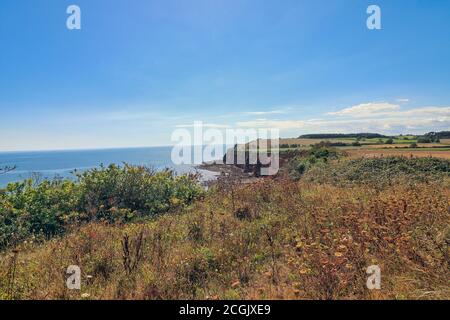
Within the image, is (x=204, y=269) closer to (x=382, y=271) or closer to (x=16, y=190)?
(x=382, y=271)

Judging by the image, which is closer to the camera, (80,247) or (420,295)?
(420,295)

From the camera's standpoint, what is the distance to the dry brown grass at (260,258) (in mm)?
3250

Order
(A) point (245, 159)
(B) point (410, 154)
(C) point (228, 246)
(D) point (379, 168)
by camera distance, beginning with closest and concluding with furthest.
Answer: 1. (C) point (228, 246)
2. (D) point (379, 168)
3. (B) point (410, 154)
4. (A) point (245, 159)

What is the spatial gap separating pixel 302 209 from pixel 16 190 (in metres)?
8.07

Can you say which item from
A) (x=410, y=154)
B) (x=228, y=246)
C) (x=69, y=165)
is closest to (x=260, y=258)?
(x=228, y=246)

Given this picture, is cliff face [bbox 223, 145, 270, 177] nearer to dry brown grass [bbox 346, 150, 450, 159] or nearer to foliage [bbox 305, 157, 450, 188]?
foliage [bbox 305, 157, 450, 188]

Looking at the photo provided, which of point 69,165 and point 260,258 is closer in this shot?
point 260,258

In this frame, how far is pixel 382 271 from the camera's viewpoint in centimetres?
352

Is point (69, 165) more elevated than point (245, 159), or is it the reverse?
point (245, 159)

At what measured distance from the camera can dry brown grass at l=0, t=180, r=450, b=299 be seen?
3.25 metres

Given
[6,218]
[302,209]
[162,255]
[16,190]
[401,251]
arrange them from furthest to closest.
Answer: [16,190], [6,218], [302,209], [162,255], [401,251]

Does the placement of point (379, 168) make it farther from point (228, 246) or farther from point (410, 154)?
point (228, 246)

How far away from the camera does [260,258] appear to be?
14.4ft
